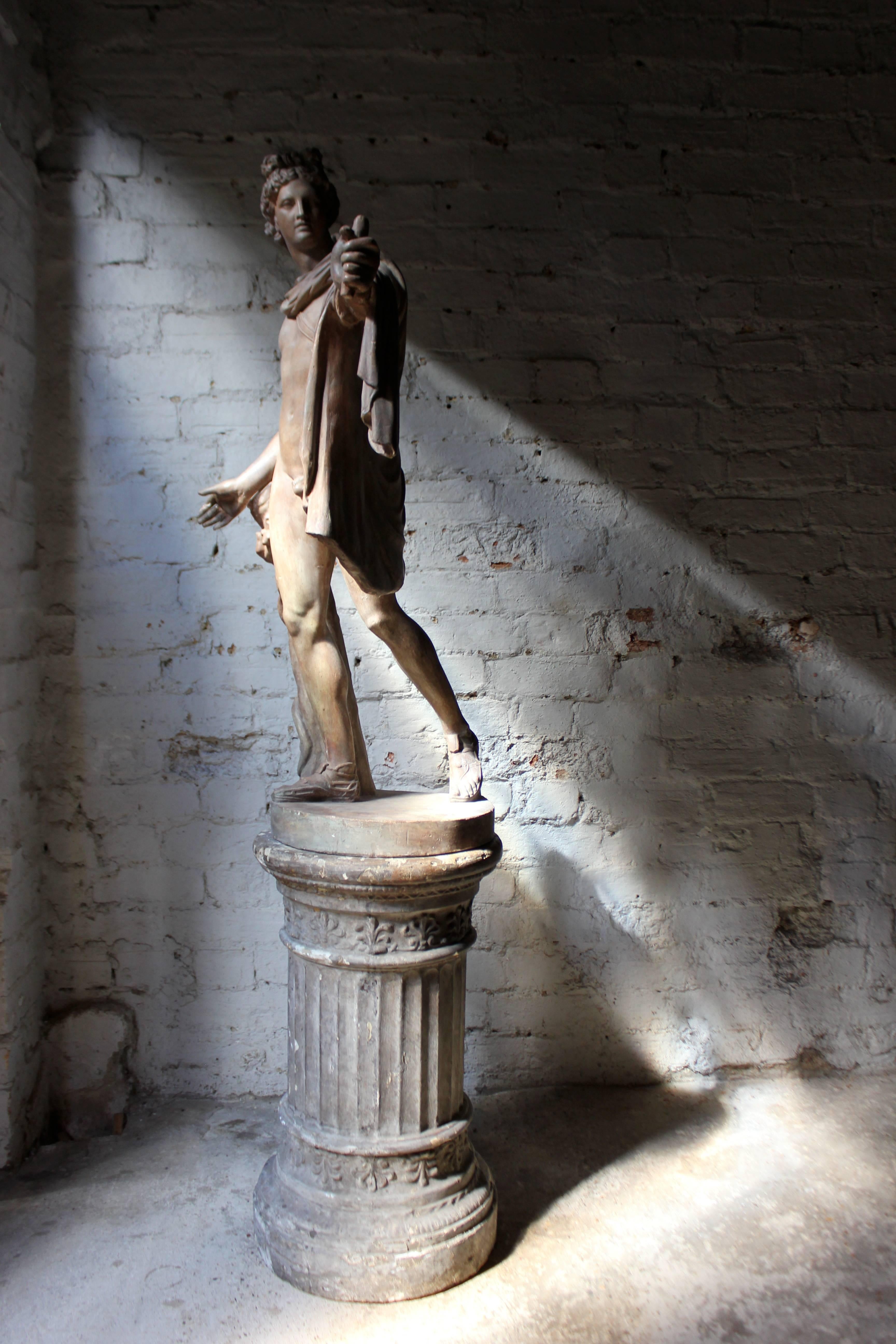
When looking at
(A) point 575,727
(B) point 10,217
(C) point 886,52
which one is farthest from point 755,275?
(B) point 10,217

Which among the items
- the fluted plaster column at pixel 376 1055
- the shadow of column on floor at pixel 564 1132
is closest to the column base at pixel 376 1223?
the fluted plaster column at pixel 376 1055

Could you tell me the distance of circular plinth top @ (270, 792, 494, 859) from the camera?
75.4 inches

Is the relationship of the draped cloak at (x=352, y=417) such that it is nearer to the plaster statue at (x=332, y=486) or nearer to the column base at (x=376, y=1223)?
the plaster statue at (x=332, y=486)

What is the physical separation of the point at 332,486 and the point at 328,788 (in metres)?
0.69

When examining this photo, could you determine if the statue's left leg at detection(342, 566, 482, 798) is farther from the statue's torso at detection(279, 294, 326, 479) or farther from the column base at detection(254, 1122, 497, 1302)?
the column base at detection(254, 1122, 497, 1302)

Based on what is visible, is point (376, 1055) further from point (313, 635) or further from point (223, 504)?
point (223, 504)

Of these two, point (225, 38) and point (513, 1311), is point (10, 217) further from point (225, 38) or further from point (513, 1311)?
point (513, 1311)

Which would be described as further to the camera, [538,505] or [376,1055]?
[538,505]

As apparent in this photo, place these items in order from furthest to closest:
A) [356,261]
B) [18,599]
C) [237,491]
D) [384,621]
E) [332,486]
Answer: [18,599] → [237,491] → [384,621] → [332,486] → [356,261]

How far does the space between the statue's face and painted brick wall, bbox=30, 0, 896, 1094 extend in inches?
29.6

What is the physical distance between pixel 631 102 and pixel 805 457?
3.89 feet

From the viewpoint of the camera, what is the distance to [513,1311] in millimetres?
1901

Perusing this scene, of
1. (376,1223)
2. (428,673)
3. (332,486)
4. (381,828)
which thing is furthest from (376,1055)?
(332,486)

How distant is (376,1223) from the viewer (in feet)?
6.39
